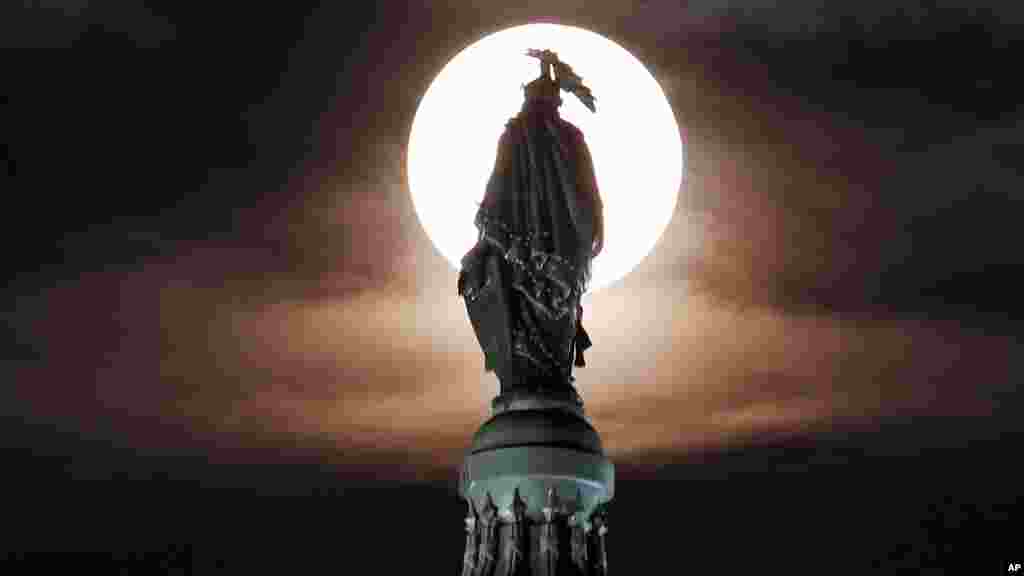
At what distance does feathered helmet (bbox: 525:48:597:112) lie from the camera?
2955 cm

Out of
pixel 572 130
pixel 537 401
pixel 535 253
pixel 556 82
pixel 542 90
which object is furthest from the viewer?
pixel 556 82

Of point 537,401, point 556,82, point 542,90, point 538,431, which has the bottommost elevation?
point 538,431

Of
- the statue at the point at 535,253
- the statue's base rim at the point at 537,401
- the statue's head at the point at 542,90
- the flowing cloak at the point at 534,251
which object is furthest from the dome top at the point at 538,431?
the statue's head at the point at 542,90

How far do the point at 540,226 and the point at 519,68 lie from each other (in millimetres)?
2618

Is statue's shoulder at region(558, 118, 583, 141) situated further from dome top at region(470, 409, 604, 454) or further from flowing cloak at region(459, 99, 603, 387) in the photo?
dome top at region(470, 409, 604, 454)

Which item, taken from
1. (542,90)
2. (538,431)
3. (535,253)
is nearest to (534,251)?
(535,253)

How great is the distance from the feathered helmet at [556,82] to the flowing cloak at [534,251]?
0.46 meters

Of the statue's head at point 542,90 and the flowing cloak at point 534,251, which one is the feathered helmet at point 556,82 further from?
→ the flowing cloak at point 534,251

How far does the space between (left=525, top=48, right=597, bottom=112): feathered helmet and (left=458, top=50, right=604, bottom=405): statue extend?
0.09 feet

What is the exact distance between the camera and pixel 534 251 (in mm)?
28531

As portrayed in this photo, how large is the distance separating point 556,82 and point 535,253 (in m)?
3.03

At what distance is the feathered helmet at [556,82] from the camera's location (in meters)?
29.5

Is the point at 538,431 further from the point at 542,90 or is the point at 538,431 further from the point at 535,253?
the point at 542,90

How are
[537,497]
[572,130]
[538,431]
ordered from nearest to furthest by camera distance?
[537,497]
[538,431]
[572,130]
